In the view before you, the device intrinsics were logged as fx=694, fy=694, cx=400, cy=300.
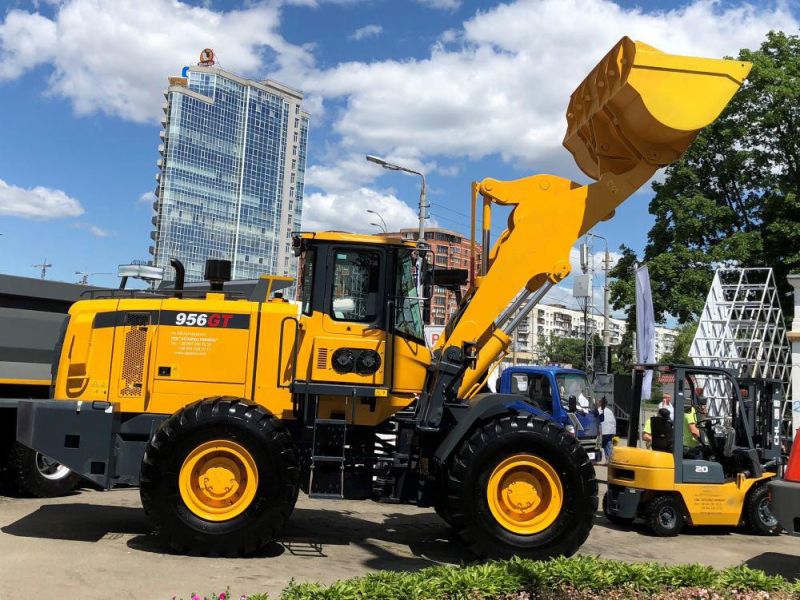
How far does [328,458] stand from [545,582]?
2.62 metres

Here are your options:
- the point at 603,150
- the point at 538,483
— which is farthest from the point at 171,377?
the point at 603,150

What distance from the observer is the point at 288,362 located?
7.23m

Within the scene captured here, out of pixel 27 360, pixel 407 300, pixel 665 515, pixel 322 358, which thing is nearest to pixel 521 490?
pixel 407 300

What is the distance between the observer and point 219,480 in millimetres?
6648

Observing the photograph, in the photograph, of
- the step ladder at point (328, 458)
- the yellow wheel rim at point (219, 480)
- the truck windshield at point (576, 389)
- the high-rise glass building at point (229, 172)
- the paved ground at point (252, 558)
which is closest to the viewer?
the paved ground at point (252, 558)

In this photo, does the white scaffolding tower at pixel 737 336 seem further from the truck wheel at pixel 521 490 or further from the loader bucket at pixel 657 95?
the truck wheel at pixel 521 490

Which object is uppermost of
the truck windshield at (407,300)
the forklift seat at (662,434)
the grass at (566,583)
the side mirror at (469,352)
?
the truck windshield at (407,300)

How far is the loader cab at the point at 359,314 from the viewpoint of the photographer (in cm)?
706

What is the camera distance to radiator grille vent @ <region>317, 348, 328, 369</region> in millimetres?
7039

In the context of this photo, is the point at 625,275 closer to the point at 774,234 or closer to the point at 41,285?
the point at 774,234

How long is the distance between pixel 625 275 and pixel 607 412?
11155 millimetres

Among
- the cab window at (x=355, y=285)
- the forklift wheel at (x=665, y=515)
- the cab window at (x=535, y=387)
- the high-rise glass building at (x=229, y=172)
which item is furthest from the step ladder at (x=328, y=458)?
the high-rise glass building at (x=229, y=172)

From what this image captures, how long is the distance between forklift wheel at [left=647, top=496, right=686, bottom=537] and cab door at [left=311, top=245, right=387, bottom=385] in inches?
170

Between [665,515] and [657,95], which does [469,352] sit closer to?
[657,95]
